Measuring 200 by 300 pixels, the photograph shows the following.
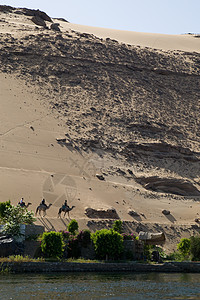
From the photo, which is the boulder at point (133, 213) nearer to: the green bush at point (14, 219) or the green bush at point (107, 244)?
the green bush at point (107, 244)

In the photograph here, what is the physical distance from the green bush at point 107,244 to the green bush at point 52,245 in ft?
6.79

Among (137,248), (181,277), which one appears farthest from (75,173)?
(181,277)

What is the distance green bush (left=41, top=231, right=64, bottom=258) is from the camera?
2481cm

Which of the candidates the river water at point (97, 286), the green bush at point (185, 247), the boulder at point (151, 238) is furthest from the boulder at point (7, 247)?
the green bush at point (185, 247)

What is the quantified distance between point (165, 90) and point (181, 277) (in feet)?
116

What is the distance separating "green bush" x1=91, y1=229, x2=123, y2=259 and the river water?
2151mm

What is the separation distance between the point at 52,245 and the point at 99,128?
23.7 metres

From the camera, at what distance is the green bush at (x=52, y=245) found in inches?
→ 977

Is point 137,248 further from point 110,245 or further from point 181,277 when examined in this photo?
point 181,277

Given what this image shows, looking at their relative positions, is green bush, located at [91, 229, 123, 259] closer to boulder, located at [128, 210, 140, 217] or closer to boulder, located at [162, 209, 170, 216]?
boulder, located at [128, 210, 140, 217]

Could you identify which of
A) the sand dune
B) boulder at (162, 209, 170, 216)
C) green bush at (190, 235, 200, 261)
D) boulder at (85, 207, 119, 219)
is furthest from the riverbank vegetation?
the sand dune

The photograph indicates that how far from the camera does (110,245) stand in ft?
84.7

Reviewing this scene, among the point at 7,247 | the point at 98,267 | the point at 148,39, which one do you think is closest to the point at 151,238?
the point at 98,267

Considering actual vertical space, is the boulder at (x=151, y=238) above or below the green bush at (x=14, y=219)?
below
